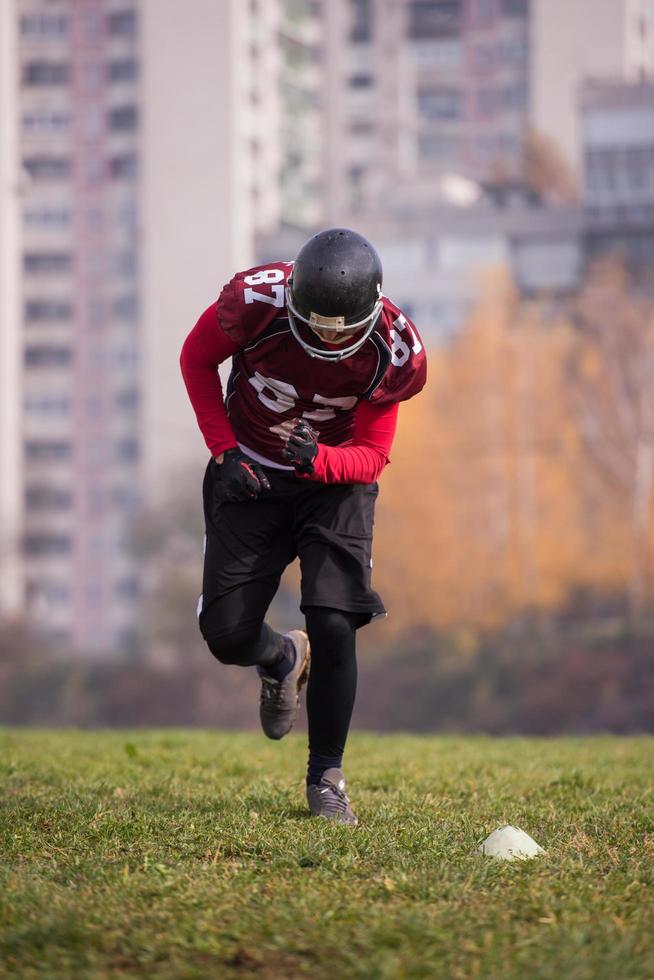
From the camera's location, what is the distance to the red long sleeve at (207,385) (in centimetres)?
568

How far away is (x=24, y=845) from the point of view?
15.7ft

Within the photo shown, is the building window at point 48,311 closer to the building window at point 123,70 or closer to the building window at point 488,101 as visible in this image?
the building window at point 123,70

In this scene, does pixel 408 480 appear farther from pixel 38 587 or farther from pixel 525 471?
pixel 38 587

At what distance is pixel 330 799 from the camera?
5.49 m

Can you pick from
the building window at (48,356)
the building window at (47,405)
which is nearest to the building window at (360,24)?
the building window at (48,356)

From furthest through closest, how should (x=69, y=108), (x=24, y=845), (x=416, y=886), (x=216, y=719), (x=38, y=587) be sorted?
1. (x=69, y=108)
2. (x=38, y=587)
3. (x=216, y=719)
4. (x=24, y=845)
5. (x=416, y=886)

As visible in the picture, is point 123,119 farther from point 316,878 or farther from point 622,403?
point 316,878

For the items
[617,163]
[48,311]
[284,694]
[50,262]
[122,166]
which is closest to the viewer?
[284,694]

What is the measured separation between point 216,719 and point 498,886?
40552 millimetres

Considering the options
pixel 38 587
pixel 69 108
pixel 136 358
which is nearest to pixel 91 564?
pixel 38 587

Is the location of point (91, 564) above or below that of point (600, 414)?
below

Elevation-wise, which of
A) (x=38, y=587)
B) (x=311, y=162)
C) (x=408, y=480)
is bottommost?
(x=38, y=587)

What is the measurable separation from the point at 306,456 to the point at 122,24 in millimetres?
96052

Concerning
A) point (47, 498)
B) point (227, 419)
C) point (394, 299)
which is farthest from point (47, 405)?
point (227, 419)
